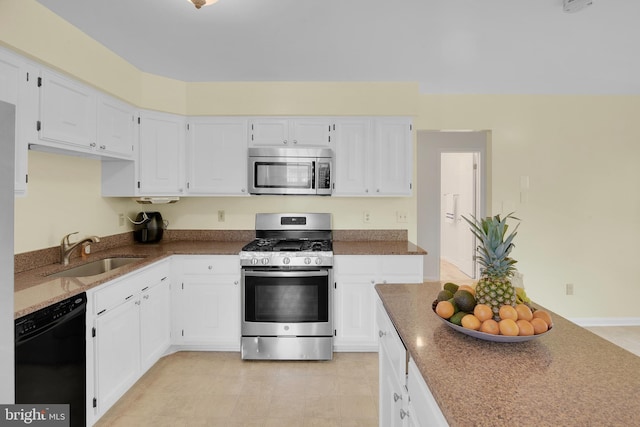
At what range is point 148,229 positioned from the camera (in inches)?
134

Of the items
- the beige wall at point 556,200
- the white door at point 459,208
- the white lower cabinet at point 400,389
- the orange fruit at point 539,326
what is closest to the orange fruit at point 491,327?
the orange fruit at point 539,326

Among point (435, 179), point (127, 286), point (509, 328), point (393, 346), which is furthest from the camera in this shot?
point (435, 179)

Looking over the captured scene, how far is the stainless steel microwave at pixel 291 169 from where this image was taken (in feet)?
10.7

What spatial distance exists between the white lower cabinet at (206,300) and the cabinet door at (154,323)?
11 cm

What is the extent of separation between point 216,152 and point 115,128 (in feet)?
2.85

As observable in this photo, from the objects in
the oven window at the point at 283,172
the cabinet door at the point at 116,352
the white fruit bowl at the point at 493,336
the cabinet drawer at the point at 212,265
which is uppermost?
the oven window at the point at 283,172

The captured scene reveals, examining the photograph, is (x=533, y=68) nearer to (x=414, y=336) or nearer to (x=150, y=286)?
(x=414, y=336)

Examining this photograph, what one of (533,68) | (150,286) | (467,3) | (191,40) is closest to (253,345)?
(150,286)

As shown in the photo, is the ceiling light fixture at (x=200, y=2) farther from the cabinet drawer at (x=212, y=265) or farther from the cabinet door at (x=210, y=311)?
the cabinet door at (x=210, y=311)

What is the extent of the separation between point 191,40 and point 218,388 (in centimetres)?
254

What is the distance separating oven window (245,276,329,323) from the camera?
2.94 metres

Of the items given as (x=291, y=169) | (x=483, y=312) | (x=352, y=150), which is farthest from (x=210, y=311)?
(x=483, y=312)

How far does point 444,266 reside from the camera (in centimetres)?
687

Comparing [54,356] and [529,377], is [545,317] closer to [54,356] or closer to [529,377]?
[529,377]
